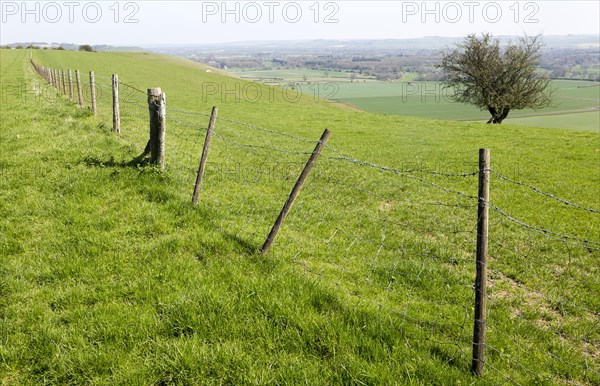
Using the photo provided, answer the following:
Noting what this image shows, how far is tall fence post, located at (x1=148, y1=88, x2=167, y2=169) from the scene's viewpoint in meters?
10.7

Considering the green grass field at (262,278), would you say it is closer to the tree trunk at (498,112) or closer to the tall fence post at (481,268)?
the tall fence post at (481,268)

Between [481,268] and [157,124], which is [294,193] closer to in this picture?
[481,268]

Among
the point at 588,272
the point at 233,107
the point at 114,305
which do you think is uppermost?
the point at 233,107

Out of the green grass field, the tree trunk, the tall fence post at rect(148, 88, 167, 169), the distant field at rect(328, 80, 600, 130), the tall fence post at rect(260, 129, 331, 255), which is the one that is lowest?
the green grass field

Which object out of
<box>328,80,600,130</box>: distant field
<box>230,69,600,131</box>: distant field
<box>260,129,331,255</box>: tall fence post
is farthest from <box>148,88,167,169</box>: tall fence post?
<box>230,69,600,131</box>: distant field

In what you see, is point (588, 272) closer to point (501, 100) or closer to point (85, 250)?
point (85, 250)

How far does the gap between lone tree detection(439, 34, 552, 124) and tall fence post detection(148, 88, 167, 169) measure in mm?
38923

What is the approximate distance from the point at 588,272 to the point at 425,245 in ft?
10.2

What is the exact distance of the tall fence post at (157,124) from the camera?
422 inches

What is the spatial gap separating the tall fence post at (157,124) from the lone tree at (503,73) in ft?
128

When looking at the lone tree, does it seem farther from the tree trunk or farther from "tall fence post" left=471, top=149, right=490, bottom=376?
"tall fence post" left=471, top=149, right=490, bottom=376

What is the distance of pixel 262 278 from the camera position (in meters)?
6.60

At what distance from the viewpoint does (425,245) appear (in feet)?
31.2

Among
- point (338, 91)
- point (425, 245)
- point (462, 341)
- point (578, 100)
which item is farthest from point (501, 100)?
point (338, 91)
